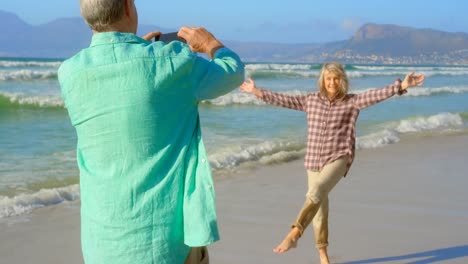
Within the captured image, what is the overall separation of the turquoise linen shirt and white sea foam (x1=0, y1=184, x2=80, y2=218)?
15.2 feet

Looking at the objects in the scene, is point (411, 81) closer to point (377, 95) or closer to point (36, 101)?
point (377, 95)

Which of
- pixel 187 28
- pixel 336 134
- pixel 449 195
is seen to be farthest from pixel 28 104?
pixel 187 28

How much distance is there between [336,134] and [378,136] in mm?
7005

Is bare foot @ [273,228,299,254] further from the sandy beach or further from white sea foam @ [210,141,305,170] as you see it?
white sea foam @ [210,141,305,170]

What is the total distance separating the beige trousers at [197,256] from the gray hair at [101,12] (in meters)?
0.72

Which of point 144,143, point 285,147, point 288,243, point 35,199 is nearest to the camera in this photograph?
point 144,143

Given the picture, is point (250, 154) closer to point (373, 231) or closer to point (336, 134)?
point (373, 231)

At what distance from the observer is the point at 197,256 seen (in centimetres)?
210

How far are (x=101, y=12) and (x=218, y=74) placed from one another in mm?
382

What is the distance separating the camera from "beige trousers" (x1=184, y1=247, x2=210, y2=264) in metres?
2.07

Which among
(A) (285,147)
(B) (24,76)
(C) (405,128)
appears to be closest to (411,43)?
(B) (24,76)

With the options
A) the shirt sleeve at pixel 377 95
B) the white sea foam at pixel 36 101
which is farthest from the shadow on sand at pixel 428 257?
the white sea foam at pixel 36 101

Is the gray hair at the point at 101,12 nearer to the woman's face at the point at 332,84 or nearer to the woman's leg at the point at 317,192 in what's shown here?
the woman's leg at the point at 317,192

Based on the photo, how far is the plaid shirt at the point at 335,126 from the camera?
482cm
